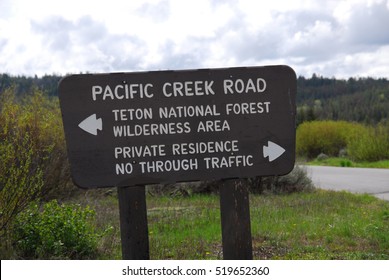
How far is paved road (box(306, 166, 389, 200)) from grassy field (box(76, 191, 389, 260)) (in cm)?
317

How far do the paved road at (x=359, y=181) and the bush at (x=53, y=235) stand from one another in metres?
8.86

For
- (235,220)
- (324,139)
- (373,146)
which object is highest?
(324,139)

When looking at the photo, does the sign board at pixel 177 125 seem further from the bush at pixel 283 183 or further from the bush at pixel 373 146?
the bush at pixel 373 146

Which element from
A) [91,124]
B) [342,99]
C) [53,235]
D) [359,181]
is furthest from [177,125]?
[342,99]

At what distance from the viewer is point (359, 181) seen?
18.8 m

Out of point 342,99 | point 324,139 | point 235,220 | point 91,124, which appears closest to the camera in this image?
point 91,124

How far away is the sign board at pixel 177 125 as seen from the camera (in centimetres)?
447

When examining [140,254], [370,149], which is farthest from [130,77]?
[370,149]

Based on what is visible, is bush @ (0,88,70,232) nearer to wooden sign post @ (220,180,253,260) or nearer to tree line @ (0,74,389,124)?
wooden sign post @ (220,180,253,260)

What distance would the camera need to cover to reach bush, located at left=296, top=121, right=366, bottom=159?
1526 inches

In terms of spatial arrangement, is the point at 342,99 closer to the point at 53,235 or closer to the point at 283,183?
the point at 283,183

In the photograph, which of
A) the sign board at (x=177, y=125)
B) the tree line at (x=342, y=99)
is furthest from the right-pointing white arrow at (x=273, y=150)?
the tree line at (x=342, y=99)

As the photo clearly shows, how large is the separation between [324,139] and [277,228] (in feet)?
101

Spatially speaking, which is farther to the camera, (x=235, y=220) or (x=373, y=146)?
(x=373, y=146)
